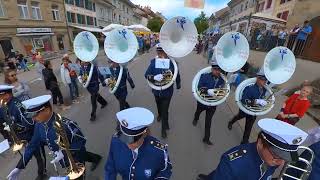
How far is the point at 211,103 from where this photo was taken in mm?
4902

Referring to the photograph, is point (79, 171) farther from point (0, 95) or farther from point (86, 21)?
point (86, 21)

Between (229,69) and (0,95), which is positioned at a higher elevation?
(229,69)

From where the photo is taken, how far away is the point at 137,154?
2359mm

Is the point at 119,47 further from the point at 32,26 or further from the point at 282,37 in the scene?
the point at 32,26

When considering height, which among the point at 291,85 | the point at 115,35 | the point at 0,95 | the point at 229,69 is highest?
the point at 115,35

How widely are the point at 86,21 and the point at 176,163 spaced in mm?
35711

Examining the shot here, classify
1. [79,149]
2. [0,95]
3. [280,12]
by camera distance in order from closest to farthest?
[79,149], [0,95], [280,12]

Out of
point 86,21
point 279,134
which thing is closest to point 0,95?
point 279,134

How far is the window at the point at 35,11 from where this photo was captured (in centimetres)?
2294

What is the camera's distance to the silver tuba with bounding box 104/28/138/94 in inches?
219

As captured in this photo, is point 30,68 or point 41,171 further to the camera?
A: point 30,68

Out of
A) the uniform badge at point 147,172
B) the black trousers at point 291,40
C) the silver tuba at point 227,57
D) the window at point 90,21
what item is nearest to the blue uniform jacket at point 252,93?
the silver tuba at point 227,57

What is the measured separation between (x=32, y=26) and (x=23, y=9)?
67.7 inches

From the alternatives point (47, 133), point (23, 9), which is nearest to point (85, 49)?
point (47, 133)
